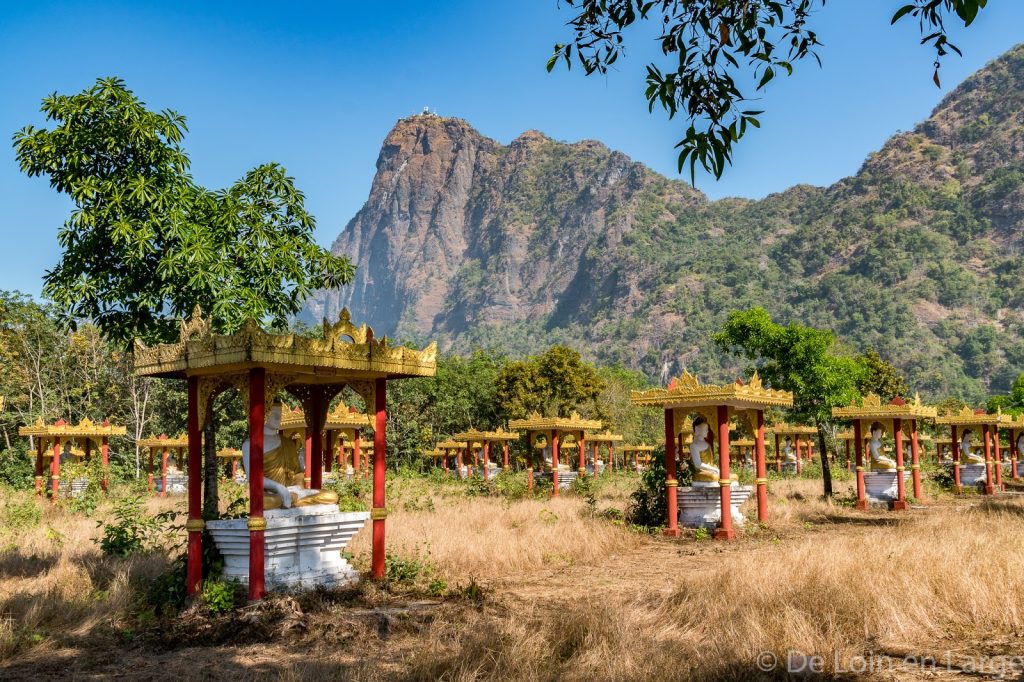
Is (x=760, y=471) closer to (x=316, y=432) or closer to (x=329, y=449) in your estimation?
(x=316, y=432)

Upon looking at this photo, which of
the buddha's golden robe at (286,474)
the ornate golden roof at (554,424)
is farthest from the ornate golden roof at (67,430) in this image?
the buddha's golden robe at (286,474)

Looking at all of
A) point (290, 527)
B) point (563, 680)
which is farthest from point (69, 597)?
point (563, 680)

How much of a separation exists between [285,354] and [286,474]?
6.27 ft

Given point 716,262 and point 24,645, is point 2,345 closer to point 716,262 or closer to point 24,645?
point 24,645

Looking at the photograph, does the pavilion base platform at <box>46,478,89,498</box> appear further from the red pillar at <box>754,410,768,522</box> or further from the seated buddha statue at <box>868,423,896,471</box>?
the seated buddha statue at <box>868,423,896,471</box>

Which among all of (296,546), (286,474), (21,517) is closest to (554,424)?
(21,517)

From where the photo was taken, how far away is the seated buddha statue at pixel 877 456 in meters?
22.5

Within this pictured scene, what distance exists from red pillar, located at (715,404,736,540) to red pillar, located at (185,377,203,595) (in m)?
9.54

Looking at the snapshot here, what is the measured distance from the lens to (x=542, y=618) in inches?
325

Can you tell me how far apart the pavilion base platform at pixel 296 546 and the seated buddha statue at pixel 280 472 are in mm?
131

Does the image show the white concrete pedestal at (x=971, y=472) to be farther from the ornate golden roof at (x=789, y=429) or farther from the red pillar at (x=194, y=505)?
the red pillar at (x=194, y=505)

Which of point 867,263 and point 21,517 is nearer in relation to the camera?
point 21,517

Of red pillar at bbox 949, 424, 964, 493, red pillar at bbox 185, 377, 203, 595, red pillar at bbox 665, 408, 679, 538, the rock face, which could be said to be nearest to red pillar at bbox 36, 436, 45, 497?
red pillar at bbox 185, 377, 203, 595

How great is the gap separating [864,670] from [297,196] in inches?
396
